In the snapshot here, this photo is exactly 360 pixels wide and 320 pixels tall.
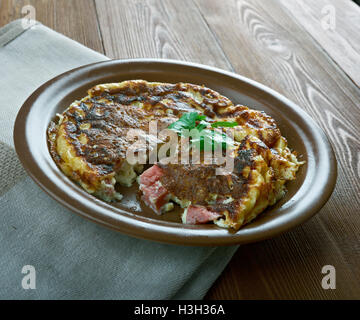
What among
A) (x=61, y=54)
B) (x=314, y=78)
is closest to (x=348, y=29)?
(x=314, y=78)

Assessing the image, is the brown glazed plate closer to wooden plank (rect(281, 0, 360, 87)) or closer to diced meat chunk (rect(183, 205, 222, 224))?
diced meat chunk (rect(183, 205, 222, 224))

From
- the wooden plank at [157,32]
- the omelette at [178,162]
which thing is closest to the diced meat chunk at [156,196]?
the omelette at [178,162]

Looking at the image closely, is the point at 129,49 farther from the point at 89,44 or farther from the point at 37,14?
the point at 37,14

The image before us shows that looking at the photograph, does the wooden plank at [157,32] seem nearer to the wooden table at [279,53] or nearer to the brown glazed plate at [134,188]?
the wooden table at [279,53]

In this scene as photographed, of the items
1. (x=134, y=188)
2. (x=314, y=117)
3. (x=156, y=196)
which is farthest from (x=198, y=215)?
(x=314, y=117)

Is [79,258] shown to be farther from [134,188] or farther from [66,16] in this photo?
[66,16]
